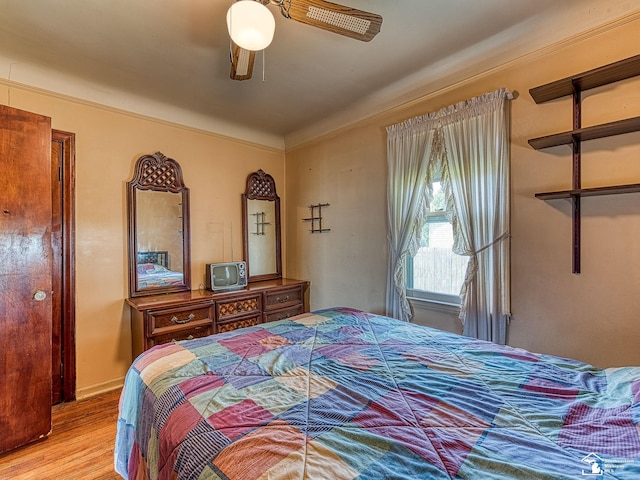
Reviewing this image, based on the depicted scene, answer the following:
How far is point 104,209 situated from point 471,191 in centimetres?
301

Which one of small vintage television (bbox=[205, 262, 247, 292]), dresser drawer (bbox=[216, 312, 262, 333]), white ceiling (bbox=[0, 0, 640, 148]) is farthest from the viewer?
small vintage television (bbox=[205, 262, 247, 292])

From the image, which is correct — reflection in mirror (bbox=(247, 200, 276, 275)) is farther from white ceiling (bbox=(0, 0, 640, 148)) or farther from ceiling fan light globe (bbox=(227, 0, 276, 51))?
ceiling fan light globe (bbox=(227, 0, 276, 51))

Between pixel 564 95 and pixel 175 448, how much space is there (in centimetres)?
255

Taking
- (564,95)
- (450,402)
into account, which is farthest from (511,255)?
(450,402)

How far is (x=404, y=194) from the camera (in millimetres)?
2590

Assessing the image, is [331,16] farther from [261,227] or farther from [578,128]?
[261,227]

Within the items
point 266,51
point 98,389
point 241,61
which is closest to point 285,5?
point 241,61

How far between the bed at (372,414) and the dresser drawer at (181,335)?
1.22m

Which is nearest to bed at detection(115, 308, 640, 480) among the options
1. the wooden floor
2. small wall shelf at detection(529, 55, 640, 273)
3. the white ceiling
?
the wooden floor

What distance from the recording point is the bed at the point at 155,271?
2.82m

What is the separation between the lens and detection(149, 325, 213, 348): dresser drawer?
2.52m

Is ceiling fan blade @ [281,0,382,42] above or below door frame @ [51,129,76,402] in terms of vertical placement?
above

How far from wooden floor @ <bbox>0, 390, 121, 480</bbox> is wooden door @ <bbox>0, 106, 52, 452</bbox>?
10 centimetres

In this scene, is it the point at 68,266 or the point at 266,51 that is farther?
the point at 68,266
